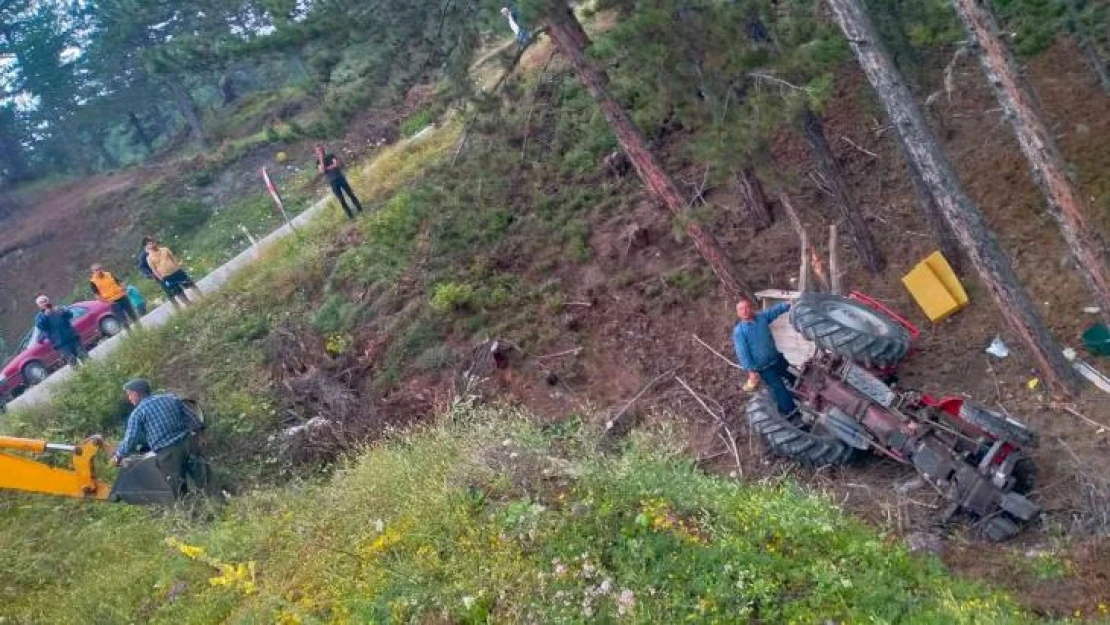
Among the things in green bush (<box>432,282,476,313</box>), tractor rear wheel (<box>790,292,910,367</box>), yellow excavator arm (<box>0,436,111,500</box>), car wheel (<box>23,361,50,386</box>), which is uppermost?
car wheel (<box>23,361,50,386</box>)

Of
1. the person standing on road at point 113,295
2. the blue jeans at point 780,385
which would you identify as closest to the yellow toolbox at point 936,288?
the blue jeans at point 780,385

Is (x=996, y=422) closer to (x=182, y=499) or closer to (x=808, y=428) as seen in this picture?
(x=808, y=428)

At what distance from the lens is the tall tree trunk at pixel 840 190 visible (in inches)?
451

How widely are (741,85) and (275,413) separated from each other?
290 inches

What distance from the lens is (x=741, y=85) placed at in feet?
35.5

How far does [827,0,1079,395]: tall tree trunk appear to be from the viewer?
9.09 metres

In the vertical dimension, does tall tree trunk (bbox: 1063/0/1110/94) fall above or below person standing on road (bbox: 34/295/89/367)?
below

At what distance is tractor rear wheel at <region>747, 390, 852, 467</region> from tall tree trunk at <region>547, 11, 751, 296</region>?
2.40 m

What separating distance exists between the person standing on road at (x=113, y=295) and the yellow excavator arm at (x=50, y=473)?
7.63 meters

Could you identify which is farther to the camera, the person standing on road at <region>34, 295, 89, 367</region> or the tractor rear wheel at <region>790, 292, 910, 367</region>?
the person standing on road at <region>34, 295, 89, 367</region>

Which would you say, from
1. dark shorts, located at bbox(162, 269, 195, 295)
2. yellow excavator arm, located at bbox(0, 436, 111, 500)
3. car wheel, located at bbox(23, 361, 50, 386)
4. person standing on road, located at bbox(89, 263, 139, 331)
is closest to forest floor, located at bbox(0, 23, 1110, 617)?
yellow excavator arm, located at bbox(0, 436, 111, 500)

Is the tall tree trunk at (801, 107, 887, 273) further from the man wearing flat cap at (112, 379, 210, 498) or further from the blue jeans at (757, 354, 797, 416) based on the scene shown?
the man wearing flat cap at (112, 379, 210, 498)

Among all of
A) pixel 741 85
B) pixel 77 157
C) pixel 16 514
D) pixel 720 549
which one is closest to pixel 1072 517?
pixel 720 549

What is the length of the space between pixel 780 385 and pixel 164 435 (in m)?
6.56
